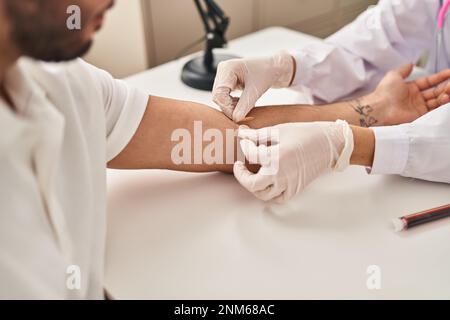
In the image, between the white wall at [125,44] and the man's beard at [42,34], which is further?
the white wall at [125,44]

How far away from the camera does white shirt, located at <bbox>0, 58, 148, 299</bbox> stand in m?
0.43

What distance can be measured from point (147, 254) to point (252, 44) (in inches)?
40.7

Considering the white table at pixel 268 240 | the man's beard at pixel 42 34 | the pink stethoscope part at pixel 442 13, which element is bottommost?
the white table at pixel 268 240

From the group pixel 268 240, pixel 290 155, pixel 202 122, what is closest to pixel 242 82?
pixel 202 122

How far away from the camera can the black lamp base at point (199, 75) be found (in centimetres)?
121

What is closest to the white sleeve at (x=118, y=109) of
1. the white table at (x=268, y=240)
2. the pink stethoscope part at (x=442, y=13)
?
the white table at (x=268, y=240)

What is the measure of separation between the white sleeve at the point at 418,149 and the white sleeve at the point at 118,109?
19.2 inches

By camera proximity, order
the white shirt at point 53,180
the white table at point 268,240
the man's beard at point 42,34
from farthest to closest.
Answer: the white table at point 268,240 < the white shirt at point 53,180 < the man's beard at point 42,34

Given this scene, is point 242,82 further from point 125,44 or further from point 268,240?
point 125,44

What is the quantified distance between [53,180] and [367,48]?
99 centimetres

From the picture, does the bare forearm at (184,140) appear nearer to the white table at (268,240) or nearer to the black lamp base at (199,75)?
the white table at (268,240)

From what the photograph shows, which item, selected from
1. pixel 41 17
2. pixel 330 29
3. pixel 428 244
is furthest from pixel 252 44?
pixel 41 17
